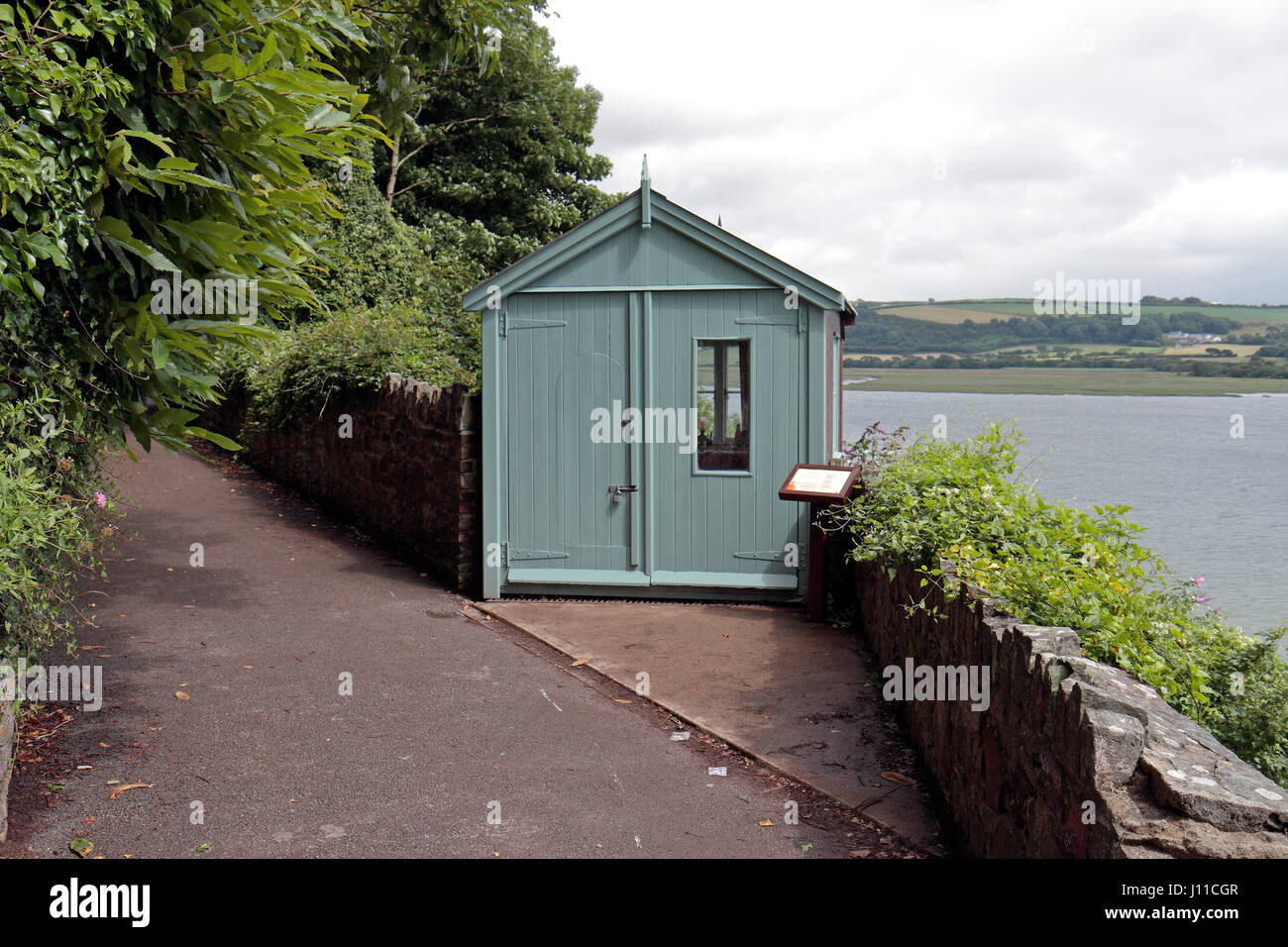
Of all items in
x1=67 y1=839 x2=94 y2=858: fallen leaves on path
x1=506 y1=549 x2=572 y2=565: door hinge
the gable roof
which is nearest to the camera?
x1=67 y1=839 x2=94 y2=858: fallen leaves on path

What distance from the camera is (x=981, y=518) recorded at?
6125mm

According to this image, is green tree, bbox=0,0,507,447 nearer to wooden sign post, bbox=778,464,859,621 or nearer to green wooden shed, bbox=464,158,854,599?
green wooden shed, bbox=464,158,854,599

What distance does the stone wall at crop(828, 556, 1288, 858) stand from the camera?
2.80 meters

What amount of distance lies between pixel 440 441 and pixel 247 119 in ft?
17.3

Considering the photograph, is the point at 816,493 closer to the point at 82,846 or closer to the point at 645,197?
the point at 645,197

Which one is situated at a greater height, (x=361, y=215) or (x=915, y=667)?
(x=361, y=215)

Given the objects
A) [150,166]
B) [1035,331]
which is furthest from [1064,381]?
[150,166]

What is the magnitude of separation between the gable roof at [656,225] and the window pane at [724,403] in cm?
68

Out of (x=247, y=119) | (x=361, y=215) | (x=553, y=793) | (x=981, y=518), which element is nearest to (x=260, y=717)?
(x=553, y=793)

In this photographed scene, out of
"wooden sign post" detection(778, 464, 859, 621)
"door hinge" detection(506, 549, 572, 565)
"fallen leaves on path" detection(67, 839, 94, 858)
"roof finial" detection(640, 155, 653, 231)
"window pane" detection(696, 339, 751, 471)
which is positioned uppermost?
"roof finial" detection(640, 155, 653, 231)

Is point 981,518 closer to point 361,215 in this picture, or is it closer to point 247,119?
point 247,119

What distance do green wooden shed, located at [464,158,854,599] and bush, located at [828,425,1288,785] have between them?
6.25 feet

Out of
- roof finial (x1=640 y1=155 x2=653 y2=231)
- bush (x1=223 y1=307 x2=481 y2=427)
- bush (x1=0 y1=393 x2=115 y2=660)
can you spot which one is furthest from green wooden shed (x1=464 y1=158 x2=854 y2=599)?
bush (x1=0 y1=393 x2=115 y2=660)

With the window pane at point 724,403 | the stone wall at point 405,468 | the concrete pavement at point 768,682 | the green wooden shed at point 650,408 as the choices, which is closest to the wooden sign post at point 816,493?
the concrete pavement at point 768,682
